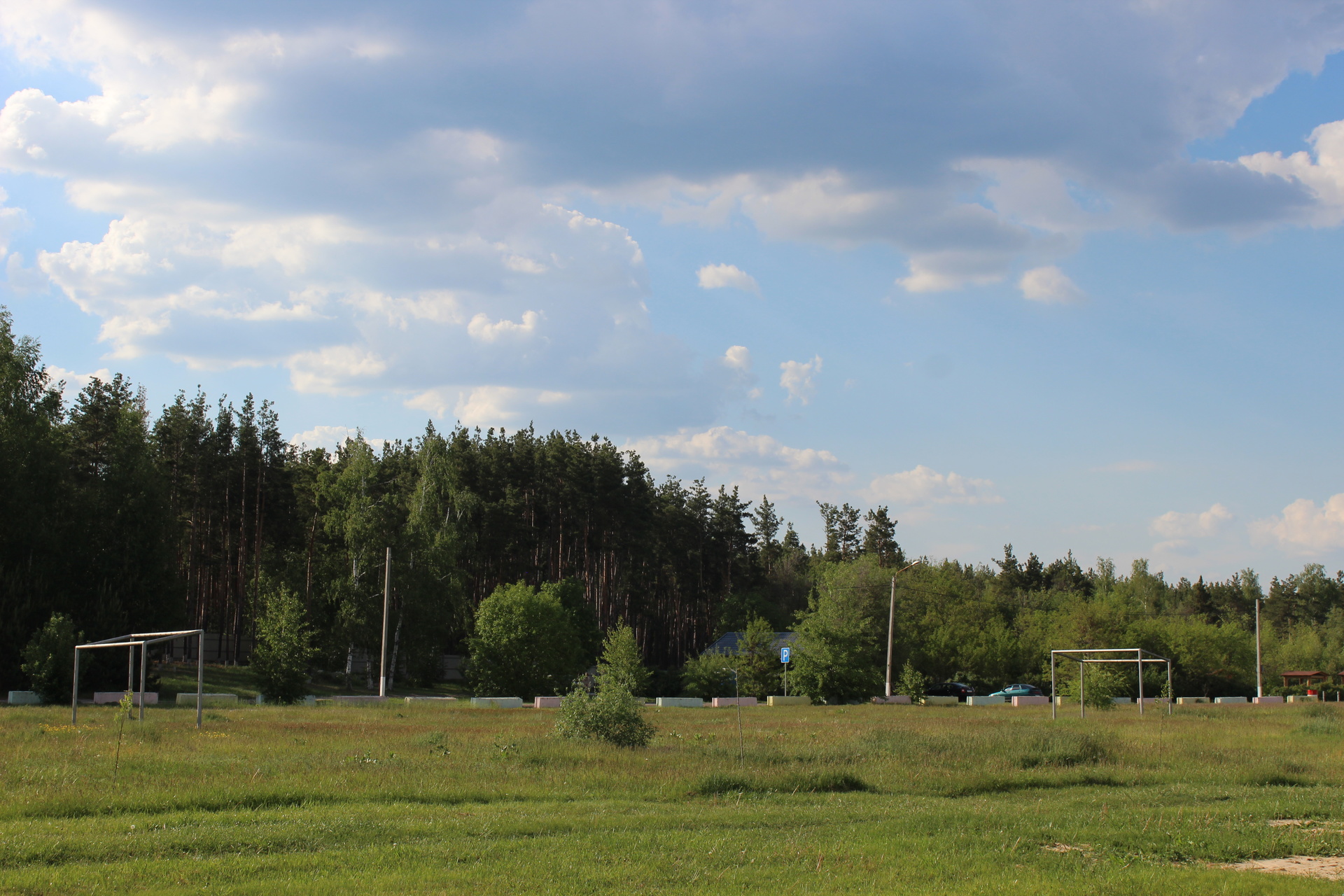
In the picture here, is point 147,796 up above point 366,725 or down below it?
above

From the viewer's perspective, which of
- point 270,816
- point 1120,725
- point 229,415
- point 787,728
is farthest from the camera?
point 229,415

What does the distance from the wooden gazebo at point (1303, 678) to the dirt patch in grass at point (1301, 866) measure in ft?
242

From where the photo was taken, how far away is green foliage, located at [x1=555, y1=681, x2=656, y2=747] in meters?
21.6

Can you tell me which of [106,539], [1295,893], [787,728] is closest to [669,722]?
[787,728]

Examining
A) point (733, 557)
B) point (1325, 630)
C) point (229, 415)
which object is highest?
point (229, 415)

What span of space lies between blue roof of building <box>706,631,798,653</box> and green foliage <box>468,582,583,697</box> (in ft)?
46.1

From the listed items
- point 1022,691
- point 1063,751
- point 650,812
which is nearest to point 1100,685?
point 1022,691

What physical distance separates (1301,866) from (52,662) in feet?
128

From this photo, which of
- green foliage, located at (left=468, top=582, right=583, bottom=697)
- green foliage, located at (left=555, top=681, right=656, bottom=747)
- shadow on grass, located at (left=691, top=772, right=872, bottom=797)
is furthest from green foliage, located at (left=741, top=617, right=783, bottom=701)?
shadow on grass, located at (left=691, top=772, right=872, bottom=797)

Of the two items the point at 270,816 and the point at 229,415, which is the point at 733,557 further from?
the point at 270,816

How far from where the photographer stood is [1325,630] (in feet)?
352

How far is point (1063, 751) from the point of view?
2191 cm

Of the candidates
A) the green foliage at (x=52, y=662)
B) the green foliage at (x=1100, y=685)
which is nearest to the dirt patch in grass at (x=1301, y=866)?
the green foliage at (x=1100, y=685)

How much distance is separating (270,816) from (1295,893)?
468 inches
